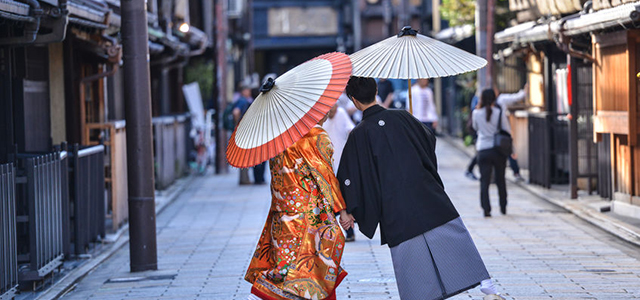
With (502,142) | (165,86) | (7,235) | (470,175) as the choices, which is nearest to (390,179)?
(7,235)

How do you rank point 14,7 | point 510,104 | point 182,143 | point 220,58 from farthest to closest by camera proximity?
point 220,58
point 182,143
point 510,104
point 14,7

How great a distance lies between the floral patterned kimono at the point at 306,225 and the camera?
7020mm

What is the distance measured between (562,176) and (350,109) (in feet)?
14.9

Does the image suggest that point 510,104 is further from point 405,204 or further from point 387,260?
point 405,204

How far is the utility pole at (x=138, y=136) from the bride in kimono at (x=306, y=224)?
151 inches

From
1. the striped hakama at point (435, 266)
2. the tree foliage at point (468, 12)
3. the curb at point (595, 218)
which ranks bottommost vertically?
the curb at point (595, 218)

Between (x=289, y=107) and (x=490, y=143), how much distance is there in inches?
313

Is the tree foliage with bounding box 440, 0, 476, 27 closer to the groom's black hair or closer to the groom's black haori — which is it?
the groom's black hair

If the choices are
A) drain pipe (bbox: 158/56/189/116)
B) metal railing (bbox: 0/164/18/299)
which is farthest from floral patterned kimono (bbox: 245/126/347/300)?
drain pipe (bbox: 158/56/189/116)

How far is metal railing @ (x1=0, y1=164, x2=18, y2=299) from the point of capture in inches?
332

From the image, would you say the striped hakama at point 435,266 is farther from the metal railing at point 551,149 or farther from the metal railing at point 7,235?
the metal railing at point 551,149

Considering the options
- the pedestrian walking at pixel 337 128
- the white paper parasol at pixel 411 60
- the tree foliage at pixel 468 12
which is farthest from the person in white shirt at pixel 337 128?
the tree foliage at pixel 468 12

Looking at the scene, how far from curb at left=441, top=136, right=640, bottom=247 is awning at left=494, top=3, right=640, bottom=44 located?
2367 mm

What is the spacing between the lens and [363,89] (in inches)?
282
